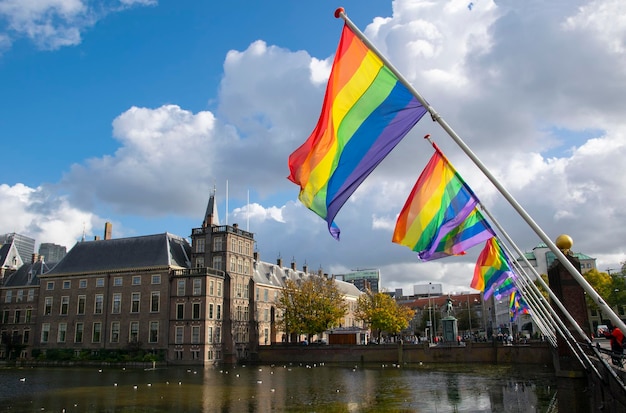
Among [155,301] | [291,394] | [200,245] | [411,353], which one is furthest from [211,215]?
[291,394]

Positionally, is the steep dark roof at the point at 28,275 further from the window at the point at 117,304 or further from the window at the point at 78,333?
the window at the point at 117,304

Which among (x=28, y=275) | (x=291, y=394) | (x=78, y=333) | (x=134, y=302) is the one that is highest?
(x=28, y=275)

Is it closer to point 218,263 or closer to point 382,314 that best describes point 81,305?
point 218,263

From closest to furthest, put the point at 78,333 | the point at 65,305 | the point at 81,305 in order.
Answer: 1. the point at 78,333
2. the point at 81,305
3. the point at 65,305

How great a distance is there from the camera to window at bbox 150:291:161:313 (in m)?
69.4

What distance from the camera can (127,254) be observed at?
74.8m

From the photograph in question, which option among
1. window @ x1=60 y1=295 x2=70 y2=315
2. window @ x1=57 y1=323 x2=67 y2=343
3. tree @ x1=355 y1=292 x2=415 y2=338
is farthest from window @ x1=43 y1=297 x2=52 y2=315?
tree @ x1=355 y1=292 x2=415 y2=338

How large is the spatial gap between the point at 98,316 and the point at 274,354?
24690mm

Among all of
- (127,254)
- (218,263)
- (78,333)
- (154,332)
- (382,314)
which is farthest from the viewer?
(382,314)

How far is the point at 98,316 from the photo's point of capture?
72.4 meters

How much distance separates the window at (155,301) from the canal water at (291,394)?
77.8 feet

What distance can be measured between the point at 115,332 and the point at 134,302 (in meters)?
4.82

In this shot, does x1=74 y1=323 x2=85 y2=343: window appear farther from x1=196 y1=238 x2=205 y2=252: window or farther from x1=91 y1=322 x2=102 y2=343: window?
x1=196 y1=238 x2=205 y2=252: window

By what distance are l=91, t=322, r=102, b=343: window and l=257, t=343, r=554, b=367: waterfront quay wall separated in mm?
21860
